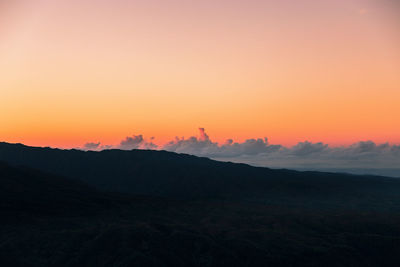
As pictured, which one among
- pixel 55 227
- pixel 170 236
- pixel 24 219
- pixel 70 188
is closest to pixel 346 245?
pixel 170 236

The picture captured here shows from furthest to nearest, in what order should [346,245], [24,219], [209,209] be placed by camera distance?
[209,209] → [24,219] → [346,245]

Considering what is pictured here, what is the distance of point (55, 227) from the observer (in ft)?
322

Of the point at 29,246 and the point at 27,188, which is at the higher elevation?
the point at 27,188

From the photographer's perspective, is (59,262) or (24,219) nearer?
(59,262)

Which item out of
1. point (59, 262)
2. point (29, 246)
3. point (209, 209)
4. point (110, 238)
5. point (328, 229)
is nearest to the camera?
point (59, 262)

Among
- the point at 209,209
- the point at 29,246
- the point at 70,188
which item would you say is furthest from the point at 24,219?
the point at 209,209

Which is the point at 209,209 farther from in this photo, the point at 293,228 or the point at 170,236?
the point at 170,236

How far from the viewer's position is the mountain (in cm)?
8100

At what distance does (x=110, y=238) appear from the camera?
89062 millimetres

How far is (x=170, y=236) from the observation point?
9312 centimetres

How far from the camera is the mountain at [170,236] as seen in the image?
8100 cm

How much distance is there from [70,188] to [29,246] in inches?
3239

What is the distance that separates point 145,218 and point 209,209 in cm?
4213

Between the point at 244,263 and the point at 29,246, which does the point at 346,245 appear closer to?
the point at 244,263
